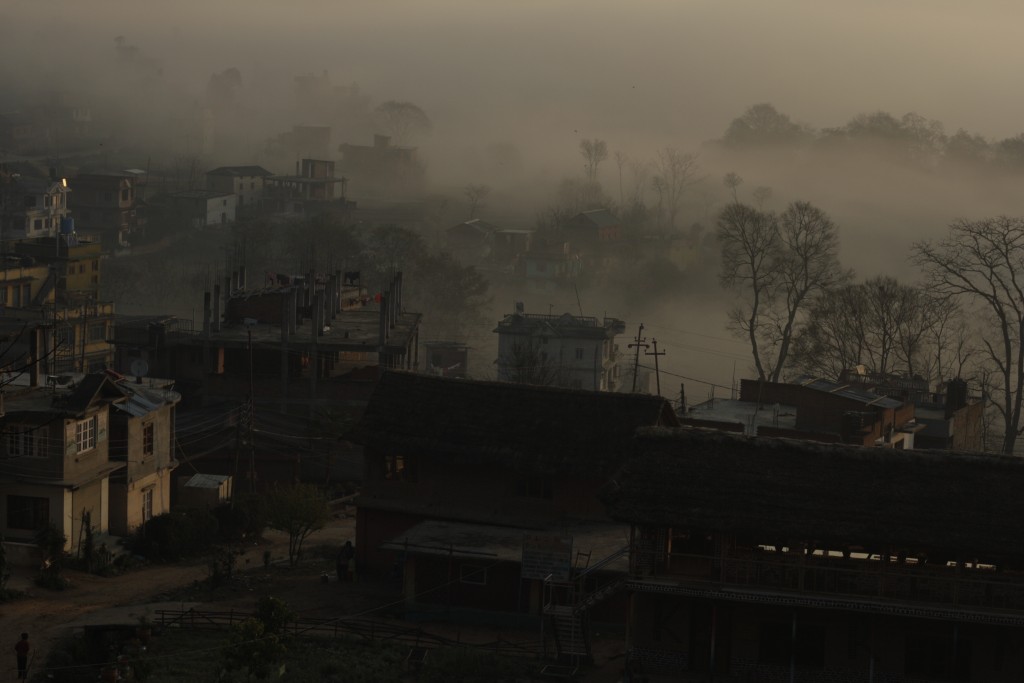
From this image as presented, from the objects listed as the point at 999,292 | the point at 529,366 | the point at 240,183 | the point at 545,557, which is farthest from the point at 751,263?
the point at 240,183

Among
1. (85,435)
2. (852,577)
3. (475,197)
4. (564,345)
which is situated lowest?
(852,577)

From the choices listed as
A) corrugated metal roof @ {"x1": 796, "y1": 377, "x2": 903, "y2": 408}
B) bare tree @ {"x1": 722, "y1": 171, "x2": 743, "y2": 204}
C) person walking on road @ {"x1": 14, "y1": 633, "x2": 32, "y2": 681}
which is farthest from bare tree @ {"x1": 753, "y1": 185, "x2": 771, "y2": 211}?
person walking on road @ {"x1": 14, "y1": 633, "x2": 32, "y2": 681}

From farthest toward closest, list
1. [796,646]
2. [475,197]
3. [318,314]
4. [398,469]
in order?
[475,197] < [318,314] < [398,469] < [796,646]

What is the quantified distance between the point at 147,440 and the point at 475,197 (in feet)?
276

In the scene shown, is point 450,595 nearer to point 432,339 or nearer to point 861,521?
point 861,521

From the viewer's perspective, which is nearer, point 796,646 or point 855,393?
point 796,646

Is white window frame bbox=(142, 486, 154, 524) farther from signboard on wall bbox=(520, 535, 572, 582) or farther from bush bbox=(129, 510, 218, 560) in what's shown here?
signboard on wall bbox=(520, 535, 572, 582)

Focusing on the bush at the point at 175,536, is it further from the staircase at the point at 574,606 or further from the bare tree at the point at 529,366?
the bare tree at the point at 529,366

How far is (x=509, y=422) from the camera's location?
30.3 meters

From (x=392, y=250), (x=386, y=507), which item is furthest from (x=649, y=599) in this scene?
(x=392, y=250)

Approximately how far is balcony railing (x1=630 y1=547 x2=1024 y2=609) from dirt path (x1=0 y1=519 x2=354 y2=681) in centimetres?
867

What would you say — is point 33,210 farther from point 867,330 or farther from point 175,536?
point 175,536

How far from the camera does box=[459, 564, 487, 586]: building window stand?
90.8ft

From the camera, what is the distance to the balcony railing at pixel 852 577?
23438 millimetres
